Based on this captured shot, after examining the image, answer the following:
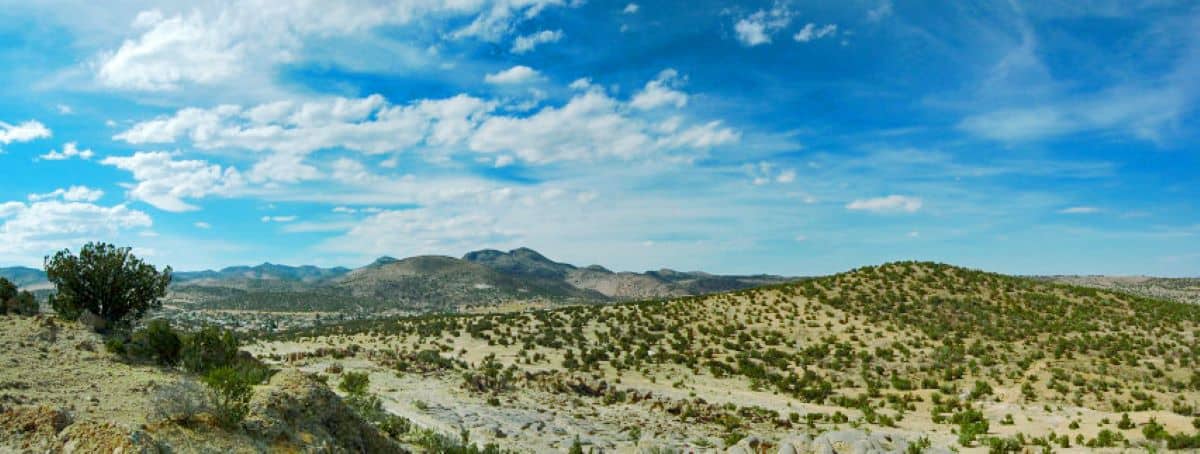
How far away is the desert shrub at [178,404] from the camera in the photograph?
779 centimetres

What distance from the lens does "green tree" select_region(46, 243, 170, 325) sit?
17.8 meters

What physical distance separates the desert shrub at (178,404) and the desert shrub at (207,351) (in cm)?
569

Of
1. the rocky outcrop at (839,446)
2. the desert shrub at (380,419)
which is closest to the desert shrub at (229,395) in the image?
the desert shrub at (380,419)

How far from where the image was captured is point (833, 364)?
30.6 meters

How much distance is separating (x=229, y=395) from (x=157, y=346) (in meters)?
7.30

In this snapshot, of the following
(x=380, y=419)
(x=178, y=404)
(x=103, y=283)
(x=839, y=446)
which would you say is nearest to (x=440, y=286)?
(x=103, y=283)

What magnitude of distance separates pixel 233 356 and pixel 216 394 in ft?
21.7

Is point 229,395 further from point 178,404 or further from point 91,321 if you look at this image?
point 91,321

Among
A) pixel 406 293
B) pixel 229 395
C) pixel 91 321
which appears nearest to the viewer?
pixel 229 395

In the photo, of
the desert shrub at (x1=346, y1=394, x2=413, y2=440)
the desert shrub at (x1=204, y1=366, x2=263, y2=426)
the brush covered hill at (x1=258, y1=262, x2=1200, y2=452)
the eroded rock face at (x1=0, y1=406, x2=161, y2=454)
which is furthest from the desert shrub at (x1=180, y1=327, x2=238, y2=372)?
the eroded rock face at (x1=0, y1=406, x2=161, y2=454)

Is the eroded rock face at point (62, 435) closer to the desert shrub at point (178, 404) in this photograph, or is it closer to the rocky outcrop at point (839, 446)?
the desert shrub at point (178, 404)

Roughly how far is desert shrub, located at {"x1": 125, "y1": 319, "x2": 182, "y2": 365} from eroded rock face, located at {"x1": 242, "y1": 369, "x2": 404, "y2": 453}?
4.58 meters

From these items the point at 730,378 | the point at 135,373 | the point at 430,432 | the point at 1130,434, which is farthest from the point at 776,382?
the point at 135,373

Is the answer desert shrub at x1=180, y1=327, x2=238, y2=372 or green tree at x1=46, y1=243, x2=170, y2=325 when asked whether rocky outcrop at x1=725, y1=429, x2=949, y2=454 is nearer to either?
desert shrub at x1=180, y1=327, x2=238, y2=372
